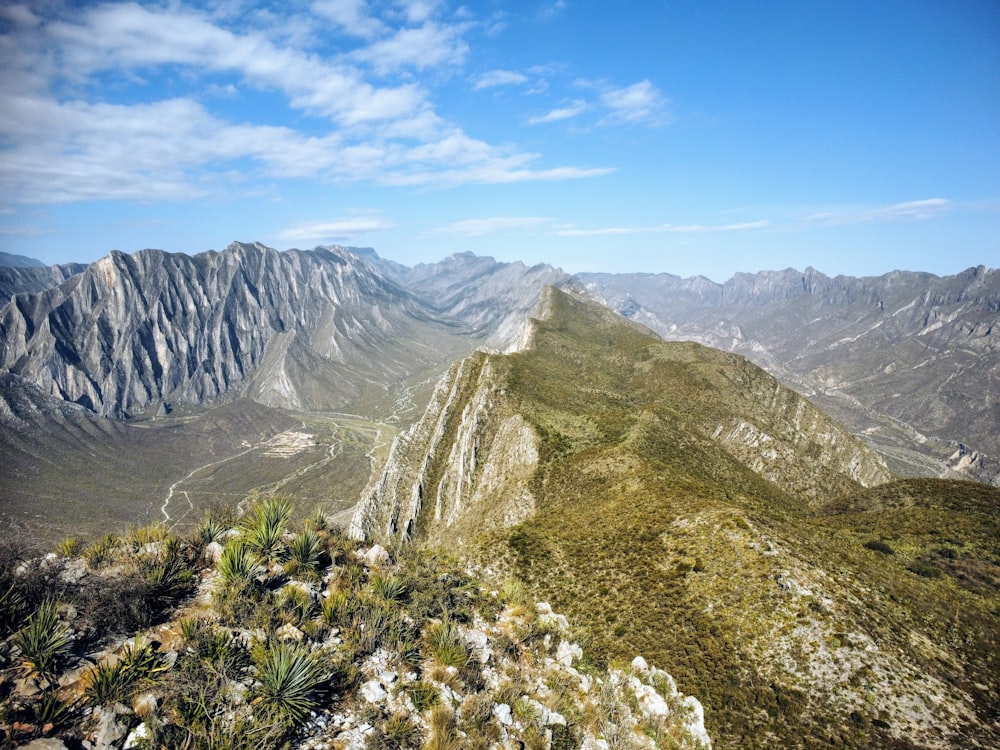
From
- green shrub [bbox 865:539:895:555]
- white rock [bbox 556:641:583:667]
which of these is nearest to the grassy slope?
green shrub [bbox 865:539:895:555]

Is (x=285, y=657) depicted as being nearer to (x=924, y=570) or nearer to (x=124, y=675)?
(x=124, y=675)

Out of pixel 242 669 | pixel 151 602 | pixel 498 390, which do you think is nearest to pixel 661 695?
pixel 242 669

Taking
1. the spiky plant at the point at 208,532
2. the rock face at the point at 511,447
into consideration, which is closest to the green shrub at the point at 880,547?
the rock face at the point at 511,447

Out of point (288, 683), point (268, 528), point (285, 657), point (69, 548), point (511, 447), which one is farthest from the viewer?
point (511, 447)

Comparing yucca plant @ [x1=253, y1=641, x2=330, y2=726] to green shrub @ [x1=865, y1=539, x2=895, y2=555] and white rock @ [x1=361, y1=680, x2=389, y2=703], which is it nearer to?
white rock @ [x1=361, y1=680, x2=389, y2=703]

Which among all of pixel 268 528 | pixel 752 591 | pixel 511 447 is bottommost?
pixel 511 447

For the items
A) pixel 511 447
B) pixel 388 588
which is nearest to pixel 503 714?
pixel 388 588
